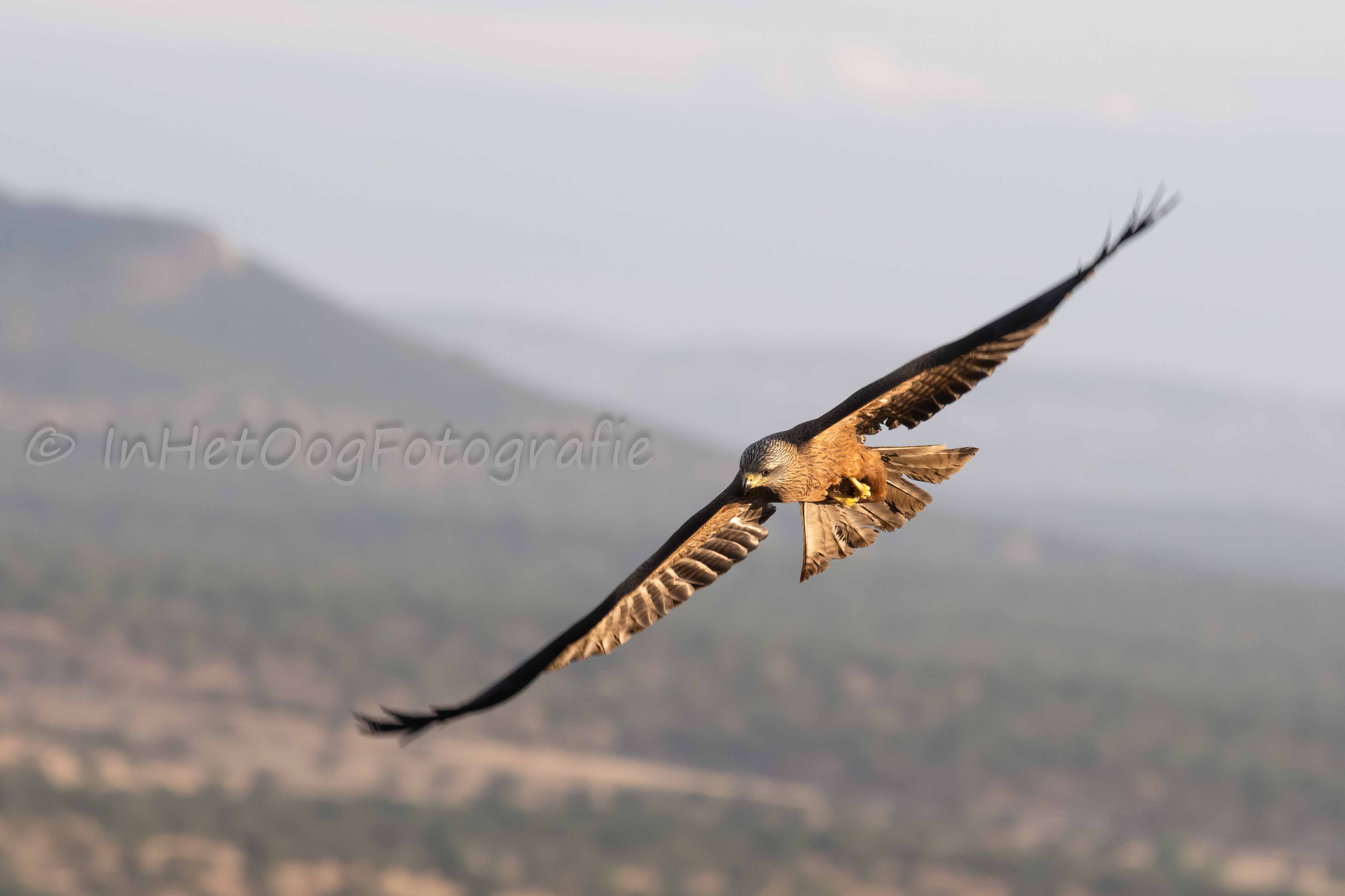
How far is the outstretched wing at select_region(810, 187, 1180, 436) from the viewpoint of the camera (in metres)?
8.16

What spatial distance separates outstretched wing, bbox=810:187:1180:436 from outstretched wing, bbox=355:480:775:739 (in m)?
0.87

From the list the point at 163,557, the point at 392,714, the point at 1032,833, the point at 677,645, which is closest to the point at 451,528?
the point at 163,557

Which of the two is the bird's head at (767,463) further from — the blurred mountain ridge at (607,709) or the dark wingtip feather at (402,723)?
the blurred mountain ridge at (607,709)

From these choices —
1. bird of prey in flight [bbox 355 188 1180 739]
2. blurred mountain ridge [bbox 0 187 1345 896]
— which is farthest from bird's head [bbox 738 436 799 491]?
blurred mountain ridge [bbox 0 187 1345 896]

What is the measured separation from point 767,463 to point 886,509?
105 cm

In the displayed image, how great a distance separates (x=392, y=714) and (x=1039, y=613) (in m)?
123

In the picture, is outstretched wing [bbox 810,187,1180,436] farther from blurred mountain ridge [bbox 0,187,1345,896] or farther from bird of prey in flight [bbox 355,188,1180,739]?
blurred mountain ridge [bbox 0,187,1345,896]

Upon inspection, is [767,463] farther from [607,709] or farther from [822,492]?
[607,709]

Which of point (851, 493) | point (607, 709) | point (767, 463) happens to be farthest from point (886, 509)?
point (607, 709)

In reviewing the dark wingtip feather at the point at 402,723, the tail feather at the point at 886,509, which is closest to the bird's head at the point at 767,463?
the tail feather at the point at 886,509

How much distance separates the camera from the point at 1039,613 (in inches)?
5012

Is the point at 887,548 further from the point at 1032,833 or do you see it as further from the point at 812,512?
the point at 812,512

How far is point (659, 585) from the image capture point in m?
9.67

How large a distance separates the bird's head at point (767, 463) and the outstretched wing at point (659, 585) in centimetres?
72
